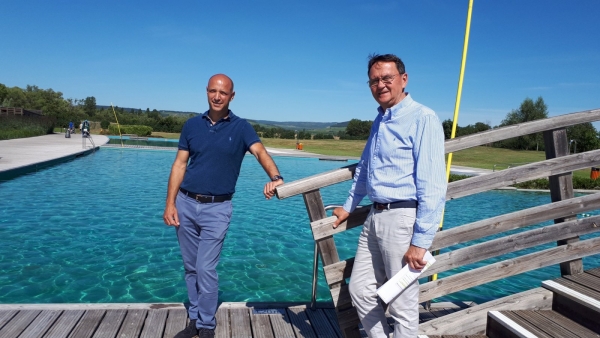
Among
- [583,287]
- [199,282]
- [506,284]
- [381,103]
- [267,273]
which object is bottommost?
[506,284]

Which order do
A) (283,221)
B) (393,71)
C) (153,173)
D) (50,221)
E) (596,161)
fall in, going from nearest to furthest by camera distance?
(393,71) → (596,161) → (50,221) → (283,221) → (153,173)

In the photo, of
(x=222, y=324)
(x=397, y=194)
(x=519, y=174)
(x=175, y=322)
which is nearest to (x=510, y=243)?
(x=519, y=174)

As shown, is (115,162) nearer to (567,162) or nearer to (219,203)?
(219,203)

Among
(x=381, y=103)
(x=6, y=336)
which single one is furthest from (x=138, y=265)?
(x=381, y=103)

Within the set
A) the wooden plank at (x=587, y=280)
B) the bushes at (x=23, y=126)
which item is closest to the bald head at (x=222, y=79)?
the wooden plank at (x=587, y=280)

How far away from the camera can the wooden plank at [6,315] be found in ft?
9.41

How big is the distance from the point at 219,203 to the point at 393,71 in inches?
55.0

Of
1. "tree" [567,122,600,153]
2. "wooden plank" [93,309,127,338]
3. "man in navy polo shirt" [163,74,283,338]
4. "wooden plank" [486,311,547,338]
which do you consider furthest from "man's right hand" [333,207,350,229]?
"tree" [567,122,600,153]

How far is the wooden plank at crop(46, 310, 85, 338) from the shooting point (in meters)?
2.74

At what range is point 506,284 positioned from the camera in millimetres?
5602

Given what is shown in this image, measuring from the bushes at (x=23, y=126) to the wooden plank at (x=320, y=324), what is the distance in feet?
77.3

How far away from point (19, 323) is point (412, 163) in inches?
111

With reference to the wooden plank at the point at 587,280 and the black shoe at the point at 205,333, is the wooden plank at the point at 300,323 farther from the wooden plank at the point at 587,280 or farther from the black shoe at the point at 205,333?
the wooden plank at the point at 587,280

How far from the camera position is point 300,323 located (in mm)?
3068
